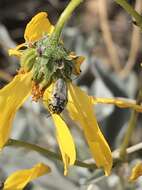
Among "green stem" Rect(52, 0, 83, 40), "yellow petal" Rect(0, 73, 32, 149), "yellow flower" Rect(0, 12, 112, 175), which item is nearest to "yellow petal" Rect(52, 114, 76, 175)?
"yellow flower" Rect(0, 12, 112, 175)

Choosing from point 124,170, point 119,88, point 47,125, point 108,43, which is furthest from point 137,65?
point 124,170

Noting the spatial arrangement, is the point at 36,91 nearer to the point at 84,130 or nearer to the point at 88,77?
the point at 84,130

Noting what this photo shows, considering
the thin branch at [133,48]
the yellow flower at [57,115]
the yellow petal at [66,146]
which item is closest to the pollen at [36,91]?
the yellow flower at [57,115]

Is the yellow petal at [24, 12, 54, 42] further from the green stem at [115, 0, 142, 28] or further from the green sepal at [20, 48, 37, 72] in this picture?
the green stem at [115, 0, 142, 28]

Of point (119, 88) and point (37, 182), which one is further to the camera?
point (119, 88)

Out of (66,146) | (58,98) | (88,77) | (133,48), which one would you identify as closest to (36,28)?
(58,98)

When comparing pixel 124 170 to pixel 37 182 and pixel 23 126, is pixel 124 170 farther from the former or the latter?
pixel 23 126
